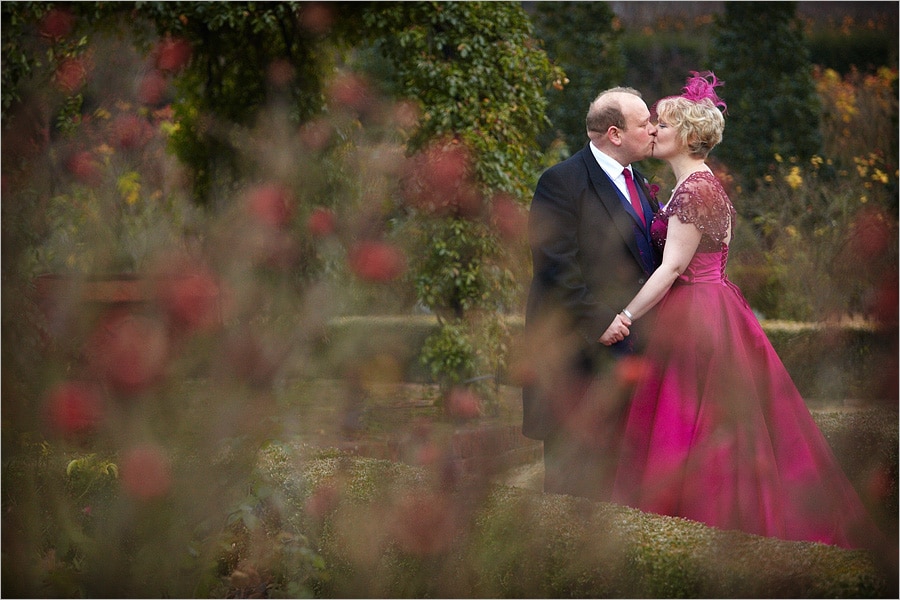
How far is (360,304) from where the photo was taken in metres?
1.57

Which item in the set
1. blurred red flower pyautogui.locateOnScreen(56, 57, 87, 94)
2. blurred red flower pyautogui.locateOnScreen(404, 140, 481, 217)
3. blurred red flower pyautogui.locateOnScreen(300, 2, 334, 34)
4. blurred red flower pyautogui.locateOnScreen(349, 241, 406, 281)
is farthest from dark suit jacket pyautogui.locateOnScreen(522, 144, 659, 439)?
blurred red flower pyautogui.locateOnScreen(300, 2, 334, 34)

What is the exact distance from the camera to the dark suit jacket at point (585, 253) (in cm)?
323

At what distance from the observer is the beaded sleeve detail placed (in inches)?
122

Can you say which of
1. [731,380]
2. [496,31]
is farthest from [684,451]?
[496,31]

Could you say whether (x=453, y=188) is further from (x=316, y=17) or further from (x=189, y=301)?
(x=189, y=301)

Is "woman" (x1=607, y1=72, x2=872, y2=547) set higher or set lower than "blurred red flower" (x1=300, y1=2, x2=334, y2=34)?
lower

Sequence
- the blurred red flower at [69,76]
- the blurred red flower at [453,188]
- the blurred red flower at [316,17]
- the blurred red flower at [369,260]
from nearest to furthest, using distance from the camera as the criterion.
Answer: the blurred red flower at [369,260] → the blurred red flower at [69,76] → the blurred red flower at [453,188] → the blurred red flower at [316,17]

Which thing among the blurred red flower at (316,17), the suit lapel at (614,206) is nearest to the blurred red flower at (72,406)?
the suit lapel at (614,206)

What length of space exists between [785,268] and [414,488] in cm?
819

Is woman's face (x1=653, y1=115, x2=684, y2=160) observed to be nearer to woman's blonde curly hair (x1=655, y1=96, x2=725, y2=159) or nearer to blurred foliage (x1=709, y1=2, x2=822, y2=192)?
woman's blonde curly hair (x1=655, y1=96, x2=725, y2=159)

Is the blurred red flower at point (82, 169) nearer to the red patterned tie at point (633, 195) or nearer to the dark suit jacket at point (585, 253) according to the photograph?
the dark suit jacket at point (585, 253)

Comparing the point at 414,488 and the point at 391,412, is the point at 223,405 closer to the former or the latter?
the point at 414,488

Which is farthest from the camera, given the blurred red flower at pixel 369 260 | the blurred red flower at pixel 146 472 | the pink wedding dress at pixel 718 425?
the pink wedding dress at pixel 718 425

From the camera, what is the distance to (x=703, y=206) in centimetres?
312
